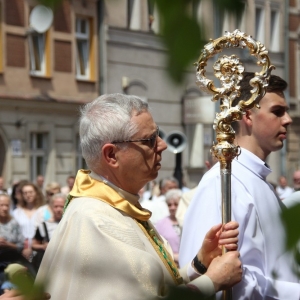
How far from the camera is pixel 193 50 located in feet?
3.23

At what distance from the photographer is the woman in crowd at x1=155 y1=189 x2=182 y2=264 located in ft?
26.0

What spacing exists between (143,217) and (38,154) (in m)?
17.0

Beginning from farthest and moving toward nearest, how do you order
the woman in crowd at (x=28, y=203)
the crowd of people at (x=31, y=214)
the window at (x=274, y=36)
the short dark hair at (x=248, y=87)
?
the woman in crowd at (x=28, y=203) → the crowd of people at (x=31, y=214) → the short dark hair at (x=248, y=87) → the window at (x=274, y=36)

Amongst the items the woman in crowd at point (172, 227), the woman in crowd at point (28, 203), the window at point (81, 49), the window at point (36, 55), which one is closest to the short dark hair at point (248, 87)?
the window at point (81, 49)

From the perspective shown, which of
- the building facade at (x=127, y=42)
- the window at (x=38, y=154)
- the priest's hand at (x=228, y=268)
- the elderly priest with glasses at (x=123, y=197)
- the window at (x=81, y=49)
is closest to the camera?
the building facade at (x=127, y=42)

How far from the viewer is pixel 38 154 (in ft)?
63.8

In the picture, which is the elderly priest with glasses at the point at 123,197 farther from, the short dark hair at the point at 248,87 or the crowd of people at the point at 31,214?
the crowd of people at the point at 31,214

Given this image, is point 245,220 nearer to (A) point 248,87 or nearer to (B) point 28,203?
(A) point 248,87

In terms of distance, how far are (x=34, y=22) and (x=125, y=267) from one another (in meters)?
0.84

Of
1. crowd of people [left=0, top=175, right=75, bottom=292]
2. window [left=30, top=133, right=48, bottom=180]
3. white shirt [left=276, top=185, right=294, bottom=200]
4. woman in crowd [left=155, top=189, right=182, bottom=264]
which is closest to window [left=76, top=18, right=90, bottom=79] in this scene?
crowd of people [left=0, top=175, right=75, bottom=292]

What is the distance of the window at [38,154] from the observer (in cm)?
1936

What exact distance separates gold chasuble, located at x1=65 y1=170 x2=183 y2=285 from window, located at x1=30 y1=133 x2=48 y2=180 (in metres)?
16.8

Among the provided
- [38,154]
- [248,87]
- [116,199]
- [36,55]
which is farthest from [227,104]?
[38,154]

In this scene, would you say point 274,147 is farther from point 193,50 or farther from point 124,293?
point 193,50
